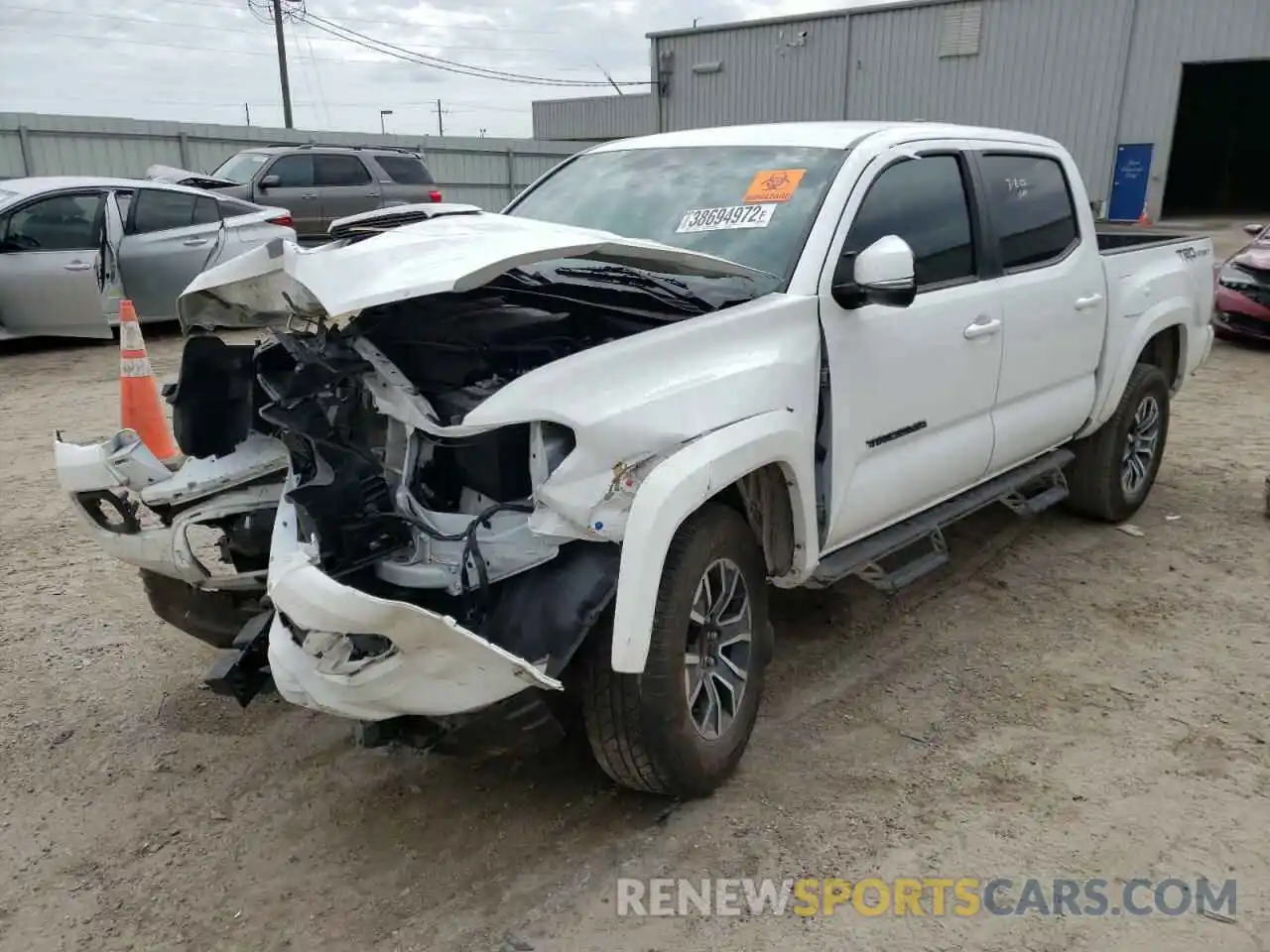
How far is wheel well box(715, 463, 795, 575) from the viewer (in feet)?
10.5

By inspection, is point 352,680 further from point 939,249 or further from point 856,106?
point 856,106

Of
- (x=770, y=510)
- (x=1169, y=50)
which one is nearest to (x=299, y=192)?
(x=770, y=510)

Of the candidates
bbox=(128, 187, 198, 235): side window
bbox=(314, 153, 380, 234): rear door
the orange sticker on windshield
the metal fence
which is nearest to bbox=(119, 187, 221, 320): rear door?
bbox=(128, 187, 198, 235): side window

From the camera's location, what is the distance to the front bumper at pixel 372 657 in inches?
90.6

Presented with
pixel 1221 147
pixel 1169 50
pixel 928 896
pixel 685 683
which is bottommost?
pixel 928 896

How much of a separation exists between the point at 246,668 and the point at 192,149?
1978cm

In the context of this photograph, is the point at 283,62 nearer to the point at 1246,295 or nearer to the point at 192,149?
the point at 192,149

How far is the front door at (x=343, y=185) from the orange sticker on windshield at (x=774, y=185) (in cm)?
1199

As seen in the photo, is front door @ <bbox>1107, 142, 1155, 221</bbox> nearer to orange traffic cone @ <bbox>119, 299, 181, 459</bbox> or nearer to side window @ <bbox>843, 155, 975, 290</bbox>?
side window @ <bbox>843, 155, 975, 290</bbox>

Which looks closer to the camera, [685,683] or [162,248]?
[685,683]

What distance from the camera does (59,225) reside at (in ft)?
30.8

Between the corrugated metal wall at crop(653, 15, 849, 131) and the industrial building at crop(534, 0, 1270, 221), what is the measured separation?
0.11ft

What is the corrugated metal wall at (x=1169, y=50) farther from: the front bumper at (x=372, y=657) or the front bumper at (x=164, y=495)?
the front bumper at (x=372, y=657)

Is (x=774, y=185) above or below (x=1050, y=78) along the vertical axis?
below
